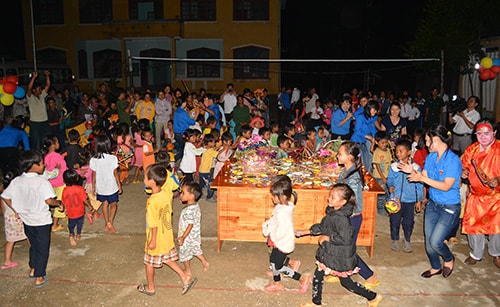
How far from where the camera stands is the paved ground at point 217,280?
4859mm

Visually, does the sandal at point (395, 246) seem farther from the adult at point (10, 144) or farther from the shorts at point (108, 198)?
the adult at point (10, 144)

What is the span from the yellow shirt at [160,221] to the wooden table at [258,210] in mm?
1102

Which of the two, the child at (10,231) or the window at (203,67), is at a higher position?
the window at (203,67)

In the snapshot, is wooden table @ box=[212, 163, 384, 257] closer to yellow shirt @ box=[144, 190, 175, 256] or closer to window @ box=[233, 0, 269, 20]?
yellow shirt @ box=[144, 190, 175, 256]

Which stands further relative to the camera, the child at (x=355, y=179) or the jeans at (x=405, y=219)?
the jeans at (x=405, y=219)

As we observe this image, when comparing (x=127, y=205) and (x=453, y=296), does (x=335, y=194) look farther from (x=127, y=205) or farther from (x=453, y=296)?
(x=127, y=205)

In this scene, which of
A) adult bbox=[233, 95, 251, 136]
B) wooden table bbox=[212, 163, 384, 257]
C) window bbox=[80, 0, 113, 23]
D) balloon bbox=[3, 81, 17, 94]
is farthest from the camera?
window bbox=[80, 0, 113, 23]

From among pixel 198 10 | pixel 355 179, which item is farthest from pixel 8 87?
pixel 198 10

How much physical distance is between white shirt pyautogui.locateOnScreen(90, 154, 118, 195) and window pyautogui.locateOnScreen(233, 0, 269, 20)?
20.8 metres

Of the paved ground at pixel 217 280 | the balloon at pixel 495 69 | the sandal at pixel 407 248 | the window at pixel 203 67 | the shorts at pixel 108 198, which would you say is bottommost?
the paved ground at pixel 217 280

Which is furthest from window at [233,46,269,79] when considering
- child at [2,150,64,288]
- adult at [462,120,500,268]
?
child at [2,150,64,288]

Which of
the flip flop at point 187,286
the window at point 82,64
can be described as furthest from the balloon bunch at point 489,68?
the window at point 82,64

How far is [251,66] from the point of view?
2555cm

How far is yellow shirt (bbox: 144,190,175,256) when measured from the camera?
466 centimetres
